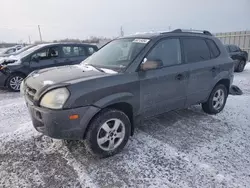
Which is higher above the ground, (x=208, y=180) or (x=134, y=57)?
(x=134, y=57)

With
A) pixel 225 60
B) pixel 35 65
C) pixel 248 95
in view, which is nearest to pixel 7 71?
pixel 35 65

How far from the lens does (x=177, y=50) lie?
3.85 metres

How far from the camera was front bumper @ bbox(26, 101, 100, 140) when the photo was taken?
2.62 meters

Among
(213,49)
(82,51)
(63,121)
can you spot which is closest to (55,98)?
(63,121)

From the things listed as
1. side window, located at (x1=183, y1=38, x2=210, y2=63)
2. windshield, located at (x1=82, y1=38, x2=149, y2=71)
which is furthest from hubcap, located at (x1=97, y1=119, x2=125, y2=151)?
side window, located at (x1=183, y1=38, x2=210, y2=63)

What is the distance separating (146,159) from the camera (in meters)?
3.11

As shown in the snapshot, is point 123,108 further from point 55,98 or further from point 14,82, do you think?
point 14,82

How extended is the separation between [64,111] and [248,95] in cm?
600

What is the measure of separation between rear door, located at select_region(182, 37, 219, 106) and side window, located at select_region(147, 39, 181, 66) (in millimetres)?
194

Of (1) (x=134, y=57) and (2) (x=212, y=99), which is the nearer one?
(1) (x=134, y=57)

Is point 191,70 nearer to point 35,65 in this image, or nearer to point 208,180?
point 208,180

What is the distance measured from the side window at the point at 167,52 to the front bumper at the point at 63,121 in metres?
1.36

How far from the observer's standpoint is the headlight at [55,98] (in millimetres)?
2617

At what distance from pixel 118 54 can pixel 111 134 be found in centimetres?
142
